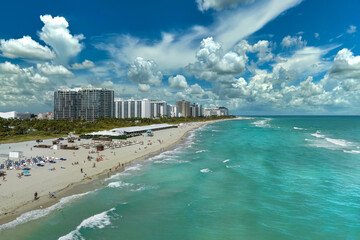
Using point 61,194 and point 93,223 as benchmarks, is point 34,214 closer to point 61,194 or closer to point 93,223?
point 61,194

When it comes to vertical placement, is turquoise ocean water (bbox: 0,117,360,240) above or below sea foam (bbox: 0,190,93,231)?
below

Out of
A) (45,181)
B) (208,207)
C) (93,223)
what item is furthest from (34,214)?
(208,207)

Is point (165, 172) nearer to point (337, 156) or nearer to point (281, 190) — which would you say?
point (281, 190)

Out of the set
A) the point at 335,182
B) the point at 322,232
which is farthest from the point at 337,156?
the point at 322,232

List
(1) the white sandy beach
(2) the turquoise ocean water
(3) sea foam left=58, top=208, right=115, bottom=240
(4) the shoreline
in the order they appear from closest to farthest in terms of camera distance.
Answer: (3) sea foam left=58, top=208, right=115, bottom=240 → (2) the turquoise ocean water → (4) the shoreline → (1) the white sandy beach

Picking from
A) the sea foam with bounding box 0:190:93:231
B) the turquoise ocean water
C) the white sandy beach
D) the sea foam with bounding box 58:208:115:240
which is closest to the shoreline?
the white sandy beach

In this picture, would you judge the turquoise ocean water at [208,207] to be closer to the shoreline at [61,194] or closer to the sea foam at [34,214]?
the sea foam at [34,214]

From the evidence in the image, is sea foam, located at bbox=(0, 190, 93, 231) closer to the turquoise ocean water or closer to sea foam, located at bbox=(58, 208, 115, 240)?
the turquoise ocean water

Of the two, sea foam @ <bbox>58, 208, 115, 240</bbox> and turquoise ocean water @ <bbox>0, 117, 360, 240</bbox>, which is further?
turquoise ocean water @ <bbox>0, 117, 360, 240</bbox>

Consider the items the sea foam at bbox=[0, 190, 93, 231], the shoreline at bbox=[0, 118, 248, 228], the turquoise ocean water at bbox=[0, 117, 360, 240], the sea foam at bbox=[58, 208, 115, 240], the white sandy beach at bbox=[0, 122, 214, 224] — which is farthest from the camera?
the white sandy beach at bbox=[0, 122, 214, 224]

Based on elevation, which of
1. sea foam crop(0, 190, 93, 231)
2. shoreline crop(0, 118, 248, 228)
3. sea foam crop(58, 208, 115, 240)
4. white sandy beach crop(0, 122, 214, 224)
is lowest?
sea foam crop(58, 208, 115, 240)

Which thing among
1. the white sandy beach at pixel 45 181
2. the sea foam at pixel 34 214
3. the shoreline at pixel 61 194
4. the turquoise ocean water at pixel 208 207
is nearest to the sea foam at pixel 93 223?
the turquoise ocean water at pixel 208 207
